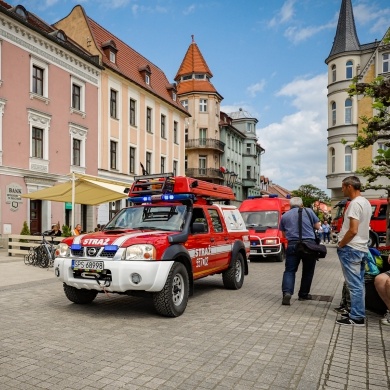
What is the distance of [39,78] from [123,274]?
802 inches

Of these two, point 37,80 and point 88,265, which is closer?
point 88,265

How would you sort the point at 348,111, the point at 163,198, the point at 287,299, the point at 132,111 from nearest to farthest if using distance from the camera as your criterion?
the point at 287,299
the point at 163,198
the point at 132,111
the point at 348,111

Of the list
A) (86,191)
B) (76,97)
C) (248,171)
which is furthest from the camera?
(248,171)

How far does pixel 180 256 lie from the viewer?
6.59 m

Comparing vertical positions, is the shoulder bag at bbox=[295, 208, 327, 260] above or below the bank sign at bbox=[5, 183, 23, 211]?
below

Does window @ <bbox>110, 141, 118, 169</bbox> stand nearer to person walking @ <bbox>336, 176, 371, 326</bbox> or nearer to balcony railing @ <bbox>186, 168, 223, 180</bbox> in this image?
balcony railing @ <bbox>186, 168, 223, 180</bbox>

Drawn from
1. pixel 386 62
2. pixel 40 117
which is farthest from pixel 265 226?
pixel 386 62

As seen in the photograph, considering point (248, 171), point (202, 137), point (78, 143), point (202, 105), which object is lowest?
point (78, 143)

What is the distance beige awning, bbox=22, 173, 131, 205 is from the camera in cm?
1596

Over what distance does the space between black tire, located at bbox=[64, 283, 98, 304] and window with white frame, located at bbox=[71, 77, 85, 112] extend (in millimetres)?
20510

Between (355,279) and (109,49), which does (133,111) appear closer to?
(109,49)

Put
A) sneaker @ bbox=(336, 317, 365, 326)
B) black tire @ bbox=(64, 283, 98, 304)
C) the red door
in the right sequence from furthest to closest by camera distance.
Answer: the red door → black tire @ bbox=(64, 283, 98, 304) → sneaker @ bbox=(336, 317, 365, 326)

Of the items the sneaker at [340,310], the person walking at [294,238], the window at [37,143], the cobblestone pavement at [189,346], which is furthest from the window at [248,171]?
the sneaker at [340,310]

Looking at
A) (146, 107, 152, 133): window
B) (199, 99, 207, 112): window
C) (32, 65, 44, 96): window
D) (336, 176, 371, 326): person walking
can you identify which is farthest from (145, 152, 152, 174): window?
(336, 176, 371, 326): person walking
